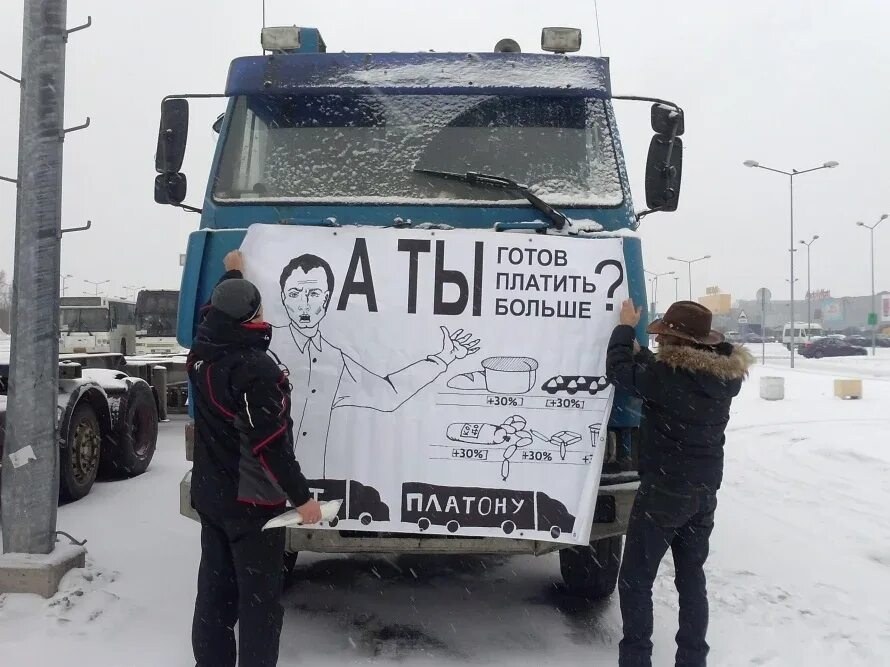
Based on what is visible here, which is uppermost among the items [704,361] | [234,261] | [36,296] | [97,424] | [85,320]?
[85,320]

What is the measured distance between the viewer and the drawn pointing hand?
3.64m

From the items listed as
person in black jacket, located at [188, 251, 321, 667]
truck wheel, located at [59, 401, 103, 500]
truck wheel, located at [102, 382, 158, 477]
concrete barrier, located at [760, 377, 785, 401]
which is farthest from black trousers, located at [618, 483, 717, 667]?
concrete barrier, located at [760, 377, 785, 401]

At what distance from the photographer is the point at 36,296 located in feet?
14.8

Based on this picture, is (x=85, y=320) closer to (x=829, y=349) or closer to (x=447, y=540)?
(x=447, y=540)

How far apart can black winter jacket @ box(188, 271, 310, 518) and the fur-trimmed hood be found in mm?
1634

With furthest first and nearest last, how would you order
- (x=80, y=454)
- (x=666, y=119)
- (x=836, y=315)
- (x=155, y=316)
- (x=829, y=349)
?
(x=836, y=315) < (x=829, y=349) < (x=155, y=316) < (x=80, y=454) < (x=666, y=119)

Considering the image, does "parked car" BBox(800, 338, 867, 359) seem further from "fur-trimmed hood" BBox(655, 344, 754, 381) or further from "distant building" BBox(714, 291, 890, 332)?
"fur-trimmed hood" BBox(655, 344, 754, 381)

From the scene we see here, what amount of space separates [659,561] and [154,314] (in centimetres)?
1891

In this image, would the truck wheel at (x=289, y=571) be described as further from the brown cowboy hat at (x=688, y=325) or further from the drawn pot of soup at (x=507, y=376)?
the brown cowboy hat at (x=688, y=325)

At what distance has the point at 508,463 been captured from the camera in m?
3.63

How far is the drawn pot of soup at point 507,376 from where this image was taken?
3641 mm

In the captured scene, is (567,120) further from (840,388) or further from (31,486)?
(840,388)

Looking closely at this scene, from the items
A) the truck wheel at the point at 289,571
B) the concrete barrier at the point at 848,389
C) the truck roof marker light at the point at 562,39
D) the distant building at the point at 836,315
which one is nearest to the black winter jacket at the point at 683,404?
the truck roof marker light at the point at 562,39

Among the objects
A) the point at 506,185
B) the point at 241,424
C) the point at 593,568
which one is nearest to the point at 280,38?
the point at 506,185
